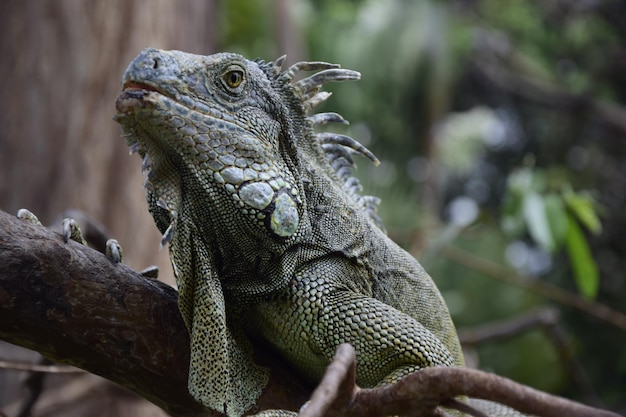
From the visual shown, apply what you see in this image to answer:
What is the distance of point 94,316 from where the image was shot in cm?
246

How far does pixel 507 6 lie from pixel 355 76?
526 inches

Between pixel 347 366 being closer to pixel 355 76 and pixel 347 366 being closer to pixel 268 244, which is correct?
pixel 268 244

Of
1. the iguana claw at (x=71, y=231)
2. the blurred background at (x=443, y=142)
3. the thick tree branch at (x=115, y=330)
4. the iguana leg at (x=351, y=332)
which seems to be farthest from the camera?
the blurred background at (x=443, y=142)

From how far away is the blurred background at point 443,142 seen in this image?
591cm

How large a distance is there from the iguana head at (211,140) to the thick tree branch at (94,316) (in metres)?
0.28

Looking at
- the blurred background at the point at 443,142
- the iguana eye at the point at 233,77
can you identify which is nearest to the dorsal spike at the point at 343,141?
the iguana eye at the point at 233,77

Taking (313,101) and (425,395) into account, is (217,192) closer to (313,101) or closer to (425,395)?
(313,101)

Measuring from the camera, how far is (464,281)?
36.4 ft

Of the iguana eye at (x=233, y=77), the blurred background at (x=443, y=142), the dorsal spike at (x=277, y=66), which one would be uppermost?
the dorsal spike at (x=277, y=66)

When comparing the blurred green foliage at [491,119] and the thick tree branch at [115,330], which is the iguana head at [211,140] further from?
the blurred green foliage at [491,119]

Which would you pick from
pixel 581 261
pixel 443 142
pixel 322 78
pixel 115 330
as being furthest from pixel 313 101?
pixel 443 142

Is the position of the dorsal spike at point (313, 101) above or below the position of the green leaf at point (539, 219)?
above

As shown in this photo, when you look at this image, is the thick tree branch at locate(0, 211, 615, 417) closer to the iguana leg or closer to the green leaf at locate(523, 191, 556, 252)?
the iguana leg

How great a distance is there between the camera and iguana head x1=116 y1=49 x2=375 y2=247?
2508 millimetres
